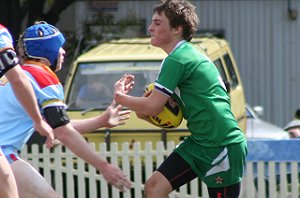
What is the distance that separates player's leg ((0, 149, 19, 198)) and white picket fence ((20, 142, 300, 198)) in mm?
3325

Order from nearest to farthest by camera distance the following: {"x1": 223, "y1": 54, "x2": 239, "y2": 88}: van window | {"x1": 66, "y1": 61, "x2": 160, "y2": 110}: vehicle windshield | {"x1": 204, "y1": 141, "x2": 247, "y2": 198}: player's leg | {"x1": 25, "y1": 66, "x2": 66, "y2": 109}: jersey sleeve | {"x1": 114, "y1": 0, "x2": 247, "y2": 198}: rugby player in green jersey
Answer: {"x1": 25, "y1": 66, "x2": 66, "y2": 109}: jersey sleeve < {"x1": 114, "y1": 0, "x2": 247, "y2": 198}: rugby player in green jersey < {"x1": 204, "y1": 141, "x2": 247, "y2": 198}: player's leg < {"x1": 66, "y1": 61, "x2": 160, "y2": 110}: vehicle windshield < {"x1": 223, "y1": 54, "x2": 239, "y2": 88}: van window

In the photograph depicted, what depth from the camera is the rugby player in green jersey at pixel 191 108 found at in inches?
241

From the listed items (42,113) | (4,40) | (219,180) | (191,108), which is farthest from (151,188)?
(4,40)

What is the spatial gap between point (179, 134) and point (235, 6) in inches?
307

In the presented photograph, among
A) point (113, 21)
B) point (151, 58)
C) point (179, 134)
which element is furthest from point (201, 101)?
point (113, 21)

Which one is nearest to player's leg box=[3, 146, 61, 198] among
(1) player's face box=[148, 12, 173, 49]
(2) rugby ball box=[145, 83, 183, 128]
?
(2) rugby ball box=[145, 83, 183, 128]

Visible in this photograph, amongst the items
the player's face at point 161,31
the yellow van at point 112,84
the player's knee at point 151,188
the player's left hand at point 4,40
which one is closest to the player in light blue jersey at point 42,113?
the player's left hand at point 4,40

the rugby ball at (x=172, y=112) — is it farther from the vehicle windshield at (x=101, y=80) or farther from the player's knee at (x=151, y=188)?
the vehicle windshield at (x=101, y=80)

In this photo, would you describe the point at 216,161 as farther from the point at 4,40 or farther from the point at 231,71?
the point at 231,71

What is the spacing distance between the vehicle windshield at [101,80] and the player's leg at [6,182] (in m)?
4.30

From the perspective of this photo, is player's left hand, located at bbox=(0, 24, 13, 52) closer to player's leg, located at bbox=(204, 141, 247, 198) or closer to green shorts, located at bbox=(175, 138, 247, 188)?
green shorts, located at bbox=(175, 138, 247, 188)

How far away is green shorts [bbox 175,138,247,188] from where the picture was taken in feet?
20.4

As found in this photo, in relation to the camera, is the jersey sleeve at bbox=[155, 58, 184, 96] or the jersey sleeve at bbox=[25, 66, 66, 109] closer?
the jersey sleeve at bbox=[25, 66, 66, 109]

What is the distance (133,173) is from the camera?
A: 9062 mm
